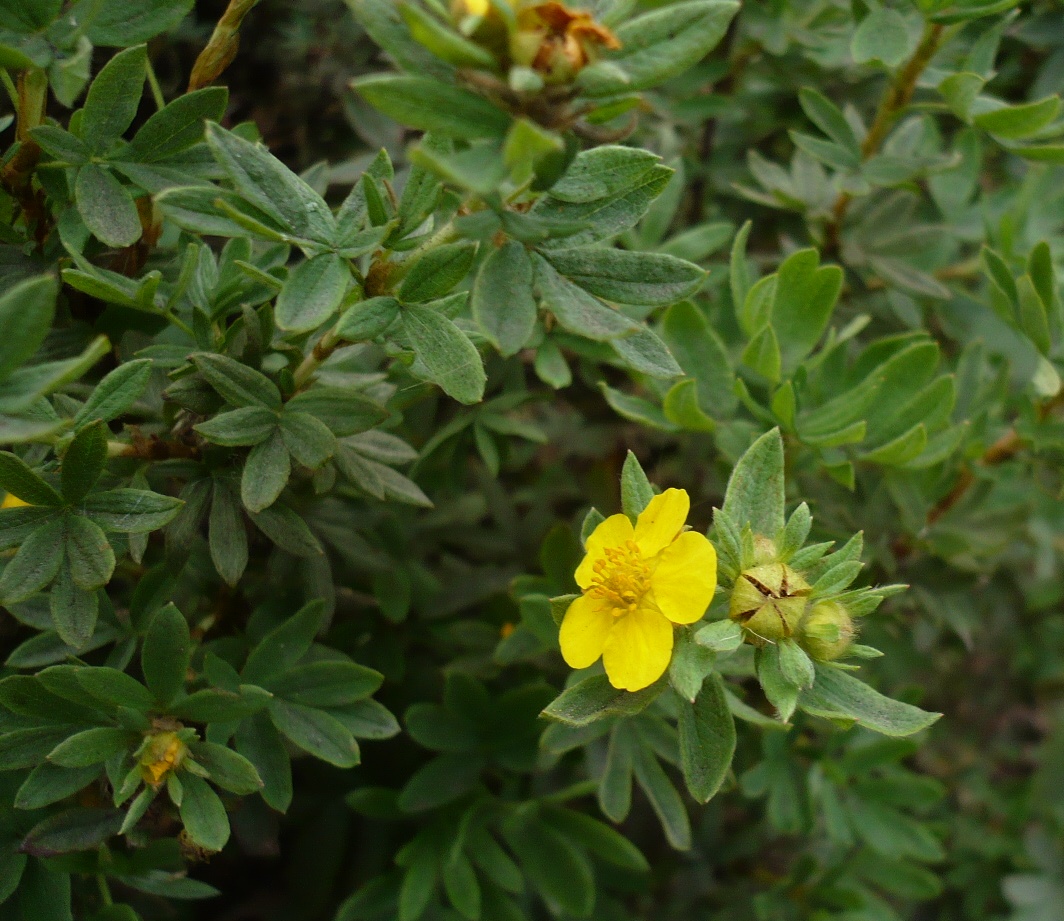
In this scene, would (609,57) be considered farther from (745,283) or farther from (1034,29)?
(1034,29)

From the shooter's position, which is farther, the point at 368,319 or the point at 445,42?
the point at 368,319

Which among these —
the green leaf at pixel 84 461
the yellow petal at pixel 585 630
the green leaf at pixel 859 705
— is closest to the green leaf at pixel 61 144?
the green leaf at pixel 84 461

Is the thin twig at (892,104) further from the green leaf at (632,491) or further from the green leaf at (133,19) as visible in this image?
the green leaf at (133,19)

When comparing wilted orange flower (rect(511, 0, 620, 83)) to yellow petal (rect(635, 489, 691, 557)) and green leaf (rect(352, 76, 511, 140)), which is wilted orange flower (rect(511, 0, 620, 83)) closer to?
green leaf (rect(352, 76, 511, 140))

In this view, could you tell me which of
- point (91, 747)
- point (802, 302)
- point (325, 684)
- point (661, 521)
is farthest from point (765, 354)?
point (91, 747)

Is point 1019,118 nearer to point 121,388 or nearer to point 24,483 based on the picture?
point 121,388

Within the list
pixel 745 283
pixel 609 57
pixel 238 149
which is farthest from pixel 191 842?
pixel 745 283
